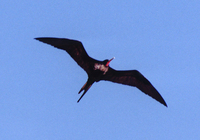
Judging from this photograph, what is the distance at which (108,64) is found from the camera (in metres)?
16.3

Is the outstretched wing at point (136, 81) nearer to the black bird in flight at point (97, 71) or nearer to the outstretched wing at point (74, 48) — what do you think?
the black bird in flight at point (97, 71)

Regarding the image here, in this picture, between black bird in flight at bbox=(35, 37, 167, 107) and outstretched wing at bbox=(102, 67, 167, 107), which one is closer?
black bird in flight at bbox=(35, 37, 167, 107)

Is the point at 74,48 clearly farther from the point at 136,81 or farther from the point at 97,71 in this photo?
the point at 136,81

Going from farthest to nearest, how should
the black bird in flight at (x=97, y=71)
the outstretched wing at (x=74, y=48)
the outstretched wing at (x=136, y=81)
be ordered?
1. the outstretched wing at (x=136, y=81)
2. the black bird in flight at (x=97, y=71)
3. the outstretched wing at (x=74, y=48)

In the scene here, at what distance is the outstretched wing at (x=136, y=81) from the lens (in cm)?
1707

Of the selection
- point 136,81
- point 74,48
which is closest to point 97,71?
point 74,48

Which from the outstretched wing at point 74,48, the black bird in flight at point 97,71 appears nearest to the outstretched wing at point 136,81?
the black bird in flight at point 97,71

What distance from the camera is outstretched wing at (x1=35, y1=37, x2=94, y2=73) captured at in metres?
15.1

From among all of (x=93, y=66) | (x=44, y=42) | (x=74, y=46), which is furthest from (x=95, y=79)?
(x=44, y=42)

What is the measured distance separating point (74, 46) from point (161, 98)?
4285 millimetres

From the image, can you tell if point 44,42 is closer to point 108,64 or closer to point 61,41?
point 61,41

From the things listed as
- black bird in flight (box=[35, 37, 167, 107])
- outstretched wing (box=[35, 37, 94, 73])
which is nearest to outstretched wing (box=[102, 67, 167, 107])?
black bird in flight (box=[35, 37, 167, 107])

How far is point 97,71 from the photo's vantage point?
53.3 feet

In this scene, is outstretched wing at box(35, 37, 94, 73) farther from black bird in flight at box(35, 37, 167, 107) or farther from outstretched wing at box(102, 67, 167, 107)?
outstretched wing at box(102, 67, 167, 107)
